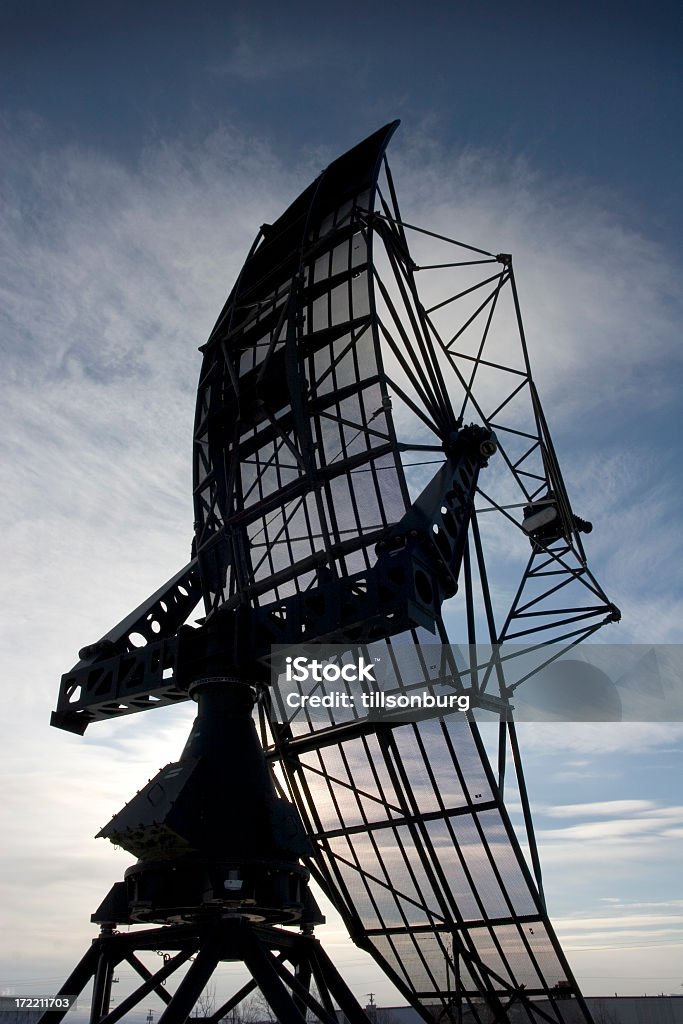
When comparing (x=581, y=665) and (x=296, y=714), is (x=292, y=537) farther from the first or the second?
(x=581, y=665)

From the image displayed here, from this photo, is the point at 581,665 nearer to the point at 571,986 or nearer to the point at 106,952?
the point at 571,986

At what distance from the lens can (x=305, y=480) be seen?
1895 cm

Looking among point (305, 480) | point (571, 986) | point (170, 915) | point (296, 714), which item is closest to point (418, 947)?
point (571, 986)

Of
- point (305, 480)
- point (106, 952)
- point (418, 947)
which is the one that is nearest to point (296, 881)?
point (106, 952)

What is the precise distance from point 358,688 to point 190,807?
5725 millimetres

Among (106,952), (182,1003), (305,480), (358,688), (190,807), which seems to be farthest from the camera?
(358,688)

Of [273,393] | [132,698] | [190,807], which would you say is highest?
[273,393]

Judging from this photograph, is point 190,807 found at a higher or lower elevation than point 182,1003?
higher

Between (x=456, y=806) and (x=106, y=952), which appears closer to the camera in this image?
(x=106, y=952)

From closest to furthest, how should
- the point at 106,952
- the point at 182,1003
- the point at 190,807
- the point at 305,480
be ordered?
the point at 182,1003
the point at 190,807
the point at 106,952
the point at 305,480

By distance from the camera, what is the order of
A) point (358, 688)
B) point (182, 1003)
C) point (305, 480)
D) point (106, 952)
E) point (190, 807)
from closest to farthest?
point (182, 1003), point (190, 807), point (106, 952), point (305, 480), point (358, 688)

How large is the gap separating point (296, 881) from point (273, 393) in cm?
1110

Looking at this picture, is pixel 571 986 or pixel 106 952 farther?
pixel 571 986

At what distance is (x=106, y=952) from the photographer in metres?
17.7
